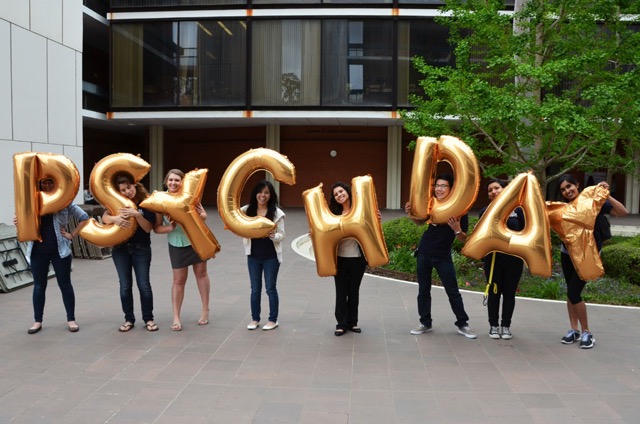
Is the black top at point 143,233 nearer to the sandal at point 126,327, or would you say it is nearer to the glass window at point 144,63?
the sandal at point 126,327

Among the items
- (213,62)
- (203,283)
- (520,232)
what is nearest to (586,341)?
(520,232)

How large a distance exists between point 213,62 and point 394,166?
8976 mm

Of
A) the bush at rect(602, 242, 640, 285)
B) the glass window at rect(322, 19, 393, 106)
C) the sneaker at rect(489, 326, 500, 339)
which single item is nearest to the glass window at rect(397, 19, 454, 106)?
the glass window at rect(322, 19, 393, 106)

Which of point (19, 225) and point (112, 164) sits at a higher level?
point (112, 164)

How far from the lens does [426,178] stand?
19.1 feet

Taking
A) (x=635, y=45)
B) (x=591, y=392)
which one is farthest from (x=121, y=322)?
(x=635, y=45)

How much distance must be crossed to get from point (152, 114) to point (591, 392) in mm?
20415

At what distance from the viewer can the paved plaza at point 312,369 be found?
4.25 m

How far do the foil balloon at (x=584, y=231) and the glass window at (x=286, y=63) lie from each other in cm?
1668

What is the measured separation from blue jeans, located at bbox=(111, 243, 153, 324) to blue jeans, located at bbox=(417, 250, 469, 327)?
295 centimetres

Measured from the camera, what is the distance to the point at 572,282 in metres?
5.89

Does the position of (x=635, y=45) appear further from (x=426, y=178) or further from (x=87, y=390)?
(x=87, y=390)

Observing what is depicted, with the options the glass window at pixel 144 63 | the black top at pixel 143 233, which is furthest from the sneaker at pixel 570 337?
the glass window at pixel 144 63

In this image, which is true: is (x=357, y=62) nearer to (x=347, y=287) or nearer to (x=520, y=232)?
(x=347, y=287)
